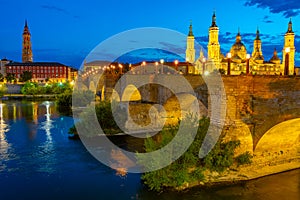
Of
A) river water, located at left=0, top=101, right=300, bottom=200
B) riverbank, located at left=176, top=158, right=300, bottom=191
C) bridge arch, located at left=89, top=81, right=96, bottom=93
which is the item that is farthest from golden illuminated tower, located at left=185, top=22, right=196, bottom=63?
riverbank, located at left=176, top=158, right=300, bottom=191

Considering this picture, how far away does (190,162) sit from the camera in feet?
44.5

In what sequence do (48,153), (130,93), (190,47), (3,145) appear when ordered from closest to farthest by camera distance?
1. (48,153)
2. (3,145)
3. (130,93)
4. (190,47)

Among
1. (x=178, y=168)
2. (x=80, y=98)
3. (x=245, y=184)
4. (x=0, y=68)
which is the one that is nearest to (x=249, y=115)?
(x=245, y=184)

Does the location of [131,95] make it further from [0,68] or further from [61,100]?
[0,68]

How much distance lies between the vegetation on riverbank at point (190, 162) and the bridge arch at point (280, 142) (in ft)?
4.49

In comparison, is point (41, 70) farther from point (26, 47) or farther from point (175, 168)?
point (175, 168)

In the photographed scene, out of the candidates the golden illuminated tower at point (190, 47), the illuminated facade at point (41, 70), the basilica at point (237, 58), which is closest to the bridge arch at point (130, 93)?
the basilica at point (237, 58)

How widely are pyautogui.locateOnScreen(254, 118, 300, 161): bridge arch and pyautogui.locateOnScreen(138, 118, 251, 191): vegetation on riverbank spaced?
137 cm

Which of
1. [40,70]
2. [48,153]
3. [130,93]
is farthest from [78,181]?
[40,70]

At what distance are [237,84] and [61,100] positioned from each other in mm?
33476

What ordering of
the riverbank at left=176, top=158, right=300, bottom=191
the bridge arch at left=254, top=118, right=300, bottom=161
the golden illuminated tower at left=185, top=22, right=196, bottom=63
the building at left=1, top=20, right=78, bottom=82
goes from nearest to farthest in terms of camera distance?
the riverbank at left=176, top=158, right=300, bottom=191
the bridge arch at left=254, top=118, right=300, bottom=161
the golden illuminated tower at left=185, top=22, right=196, bottom=63
the building at left=1, top=20, right=78, bottom=82

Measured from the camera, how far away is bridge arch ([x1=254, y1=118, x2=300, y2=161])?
1534cm

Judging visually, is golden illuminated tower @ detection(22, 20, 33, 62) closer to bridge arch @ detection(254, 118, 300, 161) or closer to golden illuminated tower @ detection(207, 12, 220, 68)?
golden illuminated tower @ detection(207, 12, 220, 68)

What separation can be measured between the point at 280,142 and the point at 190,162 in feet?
19.0
